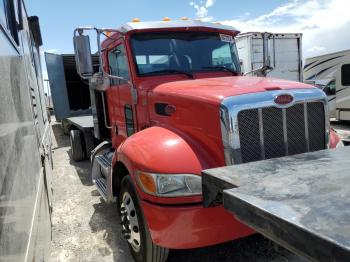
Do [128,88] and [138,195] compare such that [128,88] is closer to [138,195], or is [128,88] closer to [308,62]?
[138,195]

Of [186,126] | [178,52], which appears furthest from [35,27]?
[186,126]

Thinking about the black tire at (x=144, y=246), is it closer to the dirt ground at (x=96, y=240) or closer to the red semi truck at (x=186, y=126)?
the red semi truck at (x=186, y=126)

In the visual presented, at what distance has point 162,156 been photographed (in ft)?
9.43

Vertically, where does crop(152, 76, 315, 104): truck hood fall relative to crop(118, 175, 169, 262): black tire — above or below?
above

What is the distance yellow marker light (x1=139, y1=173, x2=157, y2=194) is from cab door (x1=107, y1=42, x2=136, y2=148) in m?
1.51

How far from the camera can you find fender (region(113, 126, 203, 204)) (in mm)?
2774

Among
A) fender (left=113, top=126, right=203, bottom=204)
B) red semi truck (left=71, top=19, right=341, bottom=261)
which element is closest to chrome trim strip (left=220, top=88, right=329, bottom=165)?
red semi truck (left=71, top=19, right=341, bottom=261)

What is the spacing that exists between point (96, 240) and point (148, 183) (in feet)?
5.33

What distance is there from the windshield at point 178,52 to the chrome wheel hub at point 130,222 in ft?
5.00

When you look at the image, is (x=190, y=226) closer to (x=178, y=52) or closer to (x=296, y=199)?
(x=296, y=199)

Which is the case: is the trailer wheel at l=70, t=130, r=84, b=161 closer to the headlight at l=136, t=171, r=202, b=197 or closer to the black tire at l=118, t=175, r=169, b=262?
the black tire at l=118, t=175, r=169, b=262

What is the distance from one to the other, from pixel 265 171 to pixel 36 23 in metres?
8.45

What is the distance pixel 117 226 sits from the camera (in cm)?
442

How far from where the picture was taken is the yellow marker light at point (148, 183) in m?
2.83
